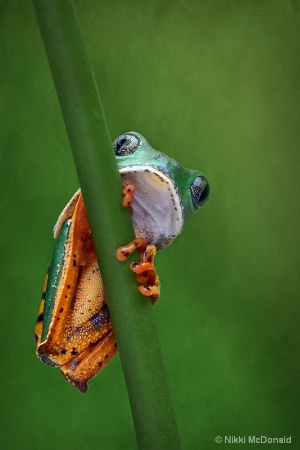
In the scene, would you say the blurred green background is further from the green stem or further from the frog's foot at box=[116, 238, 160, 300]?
the green stem

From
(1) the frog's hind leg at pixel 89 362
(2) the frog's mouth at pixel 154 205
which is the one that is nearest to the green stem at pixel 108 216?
(2) the frog's mouth at pixel 154 205

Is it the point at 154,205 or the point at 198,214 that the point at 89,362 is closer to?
the point at 154,205

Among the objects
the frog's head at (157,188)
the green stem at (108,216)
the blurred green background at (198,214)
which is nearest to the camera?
the green stem at (108,216)

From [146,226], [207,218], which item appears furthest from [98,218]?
[207,218]

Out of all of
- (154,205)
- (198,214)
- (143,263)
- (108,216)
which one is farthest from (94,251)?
(198,214)

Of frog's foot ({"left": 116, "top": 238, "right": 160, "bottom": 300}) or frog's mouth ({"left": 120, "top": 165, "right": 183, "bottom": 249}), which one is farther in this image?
frog's mouth ({"left": 120, "top": 165, "right": 183, "bottom": 249})

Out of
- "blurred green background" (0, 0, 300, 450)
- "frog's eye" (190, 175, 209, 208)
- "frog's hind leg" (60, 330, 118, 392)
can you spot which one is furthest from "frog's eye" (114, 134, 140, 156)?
"blurred green background" (0, 0, 300, 450)

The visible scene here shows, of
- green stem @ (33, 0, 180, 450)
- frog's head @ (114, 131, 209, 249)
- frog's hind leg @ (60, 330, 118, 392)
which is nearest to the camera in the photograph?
green stem @ (33, 0, 180, 450)

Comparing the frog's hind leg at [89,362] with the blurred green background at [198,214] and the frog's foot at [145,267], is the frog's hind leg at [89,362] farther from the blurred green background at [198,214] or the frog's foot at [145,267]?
the blurred green background at [198,214]
